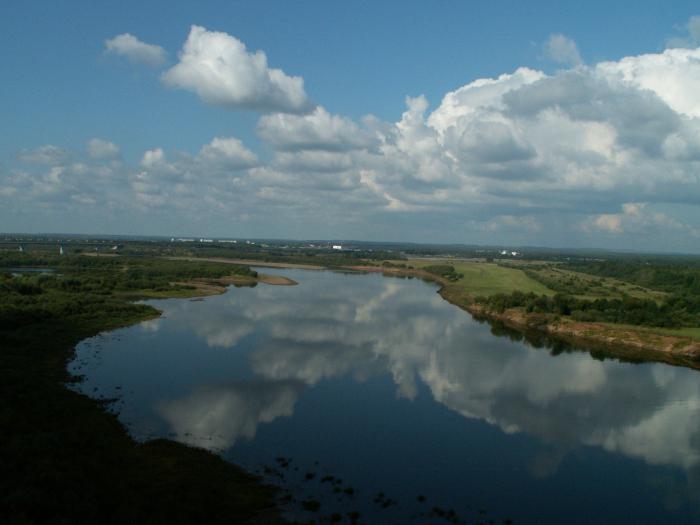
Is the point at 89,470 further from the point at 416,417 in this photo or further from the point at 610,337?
the point at 610,337

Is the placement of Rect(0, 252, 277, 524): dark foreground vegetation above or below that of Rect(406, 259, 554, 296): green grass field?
below

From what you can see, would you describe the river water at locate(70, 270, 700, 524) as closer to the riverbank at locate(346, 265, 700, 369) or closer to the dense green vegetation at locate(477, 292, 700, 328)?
the riverbank at locate(346, 265, 700, 369)

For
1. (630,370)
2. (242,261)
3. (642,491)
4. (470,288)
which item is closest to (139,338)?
(642,491)

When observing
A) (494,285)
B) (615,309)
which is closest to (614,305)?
(615,309)

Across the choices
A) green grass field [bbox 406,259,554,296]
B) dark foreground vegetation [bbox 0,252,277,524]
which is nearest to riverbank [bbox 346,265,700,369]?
green grass field [bbox 406,259,554,296]

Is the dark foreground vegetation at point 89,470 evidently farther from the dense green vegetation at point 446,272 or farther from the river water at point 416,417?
the dense green vegetation at point 446,272

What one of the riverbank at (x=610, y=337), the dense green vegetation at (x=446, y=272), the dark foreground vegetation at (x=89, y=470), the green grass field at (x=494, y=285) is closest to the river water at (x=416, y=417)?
the dark foreground vegetation at (x=89, y=470)

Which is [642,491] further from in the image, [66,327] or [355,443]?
[66,327]

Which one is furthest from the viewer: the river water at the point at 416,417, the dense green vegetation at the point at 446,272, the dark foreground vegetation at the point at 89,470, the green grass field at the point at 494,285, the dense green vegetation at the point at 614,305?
the dense green vegetation at the point at 446,272
